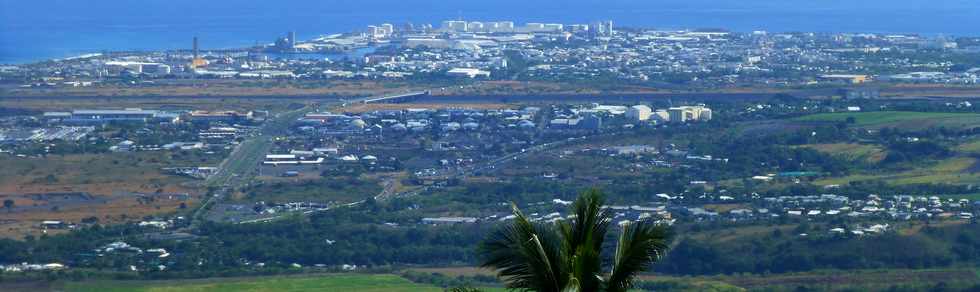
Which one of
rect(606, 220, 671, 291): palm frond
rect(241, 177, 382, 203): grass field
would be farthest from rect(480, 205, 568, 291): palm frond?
rect(241, 177, 382, 203): grass field

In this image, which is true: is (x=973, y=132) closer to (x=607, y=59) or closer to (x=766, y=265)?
(x=766, y=265)

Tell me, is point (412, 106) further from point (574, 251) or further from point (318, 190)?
point (574, 251)

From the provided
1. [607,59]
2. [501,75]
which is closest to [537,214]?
[501,75]

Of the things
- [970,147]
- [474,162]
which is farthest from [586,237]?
[970,147]

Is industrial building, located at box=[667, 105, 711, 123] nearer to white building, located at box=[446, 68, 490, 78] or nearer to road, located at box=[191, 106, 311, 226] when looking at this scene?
road, located at box=[191, 106, 311, 226]

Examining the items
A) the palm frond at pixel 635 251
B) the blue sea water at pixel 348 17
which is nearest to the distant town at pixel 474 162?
the palm frond at pixel 635 251

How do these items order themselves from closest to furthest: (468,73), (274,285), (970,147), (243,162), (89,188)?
(274,285) → (89,188) → (243,162) → (970,147) → (468,73)
